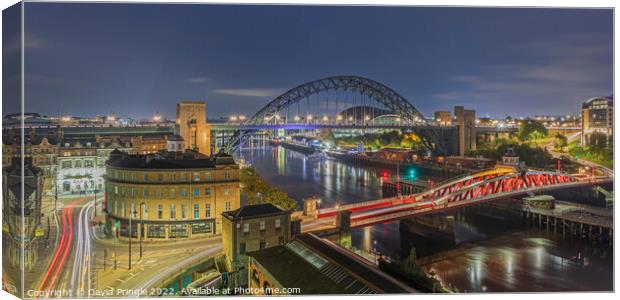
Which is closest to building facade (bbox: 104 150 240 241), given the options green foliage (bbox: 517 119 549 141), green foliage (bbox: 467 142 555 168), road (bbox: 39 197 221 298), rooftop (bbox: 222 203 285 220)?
road (bbox: 39 197 221 298)

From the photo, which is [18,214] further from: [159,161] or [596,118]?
[596,118]

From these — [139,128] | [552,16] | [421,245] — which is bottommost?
[421,245]

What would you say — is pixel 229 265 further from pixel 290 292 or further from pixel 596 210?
pixel 596 210

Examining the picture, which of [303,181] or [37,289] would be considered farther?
[303,181]

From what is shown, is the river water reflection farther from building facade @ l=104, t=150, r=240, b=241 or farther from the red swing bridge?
building facade @ l=104, t=150, r=240, b=241

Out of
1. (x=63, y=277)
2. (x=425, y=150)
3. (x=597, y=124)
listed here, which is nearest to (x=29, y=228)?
(x=63, y=277)

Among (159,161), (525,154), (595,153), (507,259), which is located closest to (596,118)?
(595,153)

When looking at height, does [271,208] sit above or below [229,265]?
above

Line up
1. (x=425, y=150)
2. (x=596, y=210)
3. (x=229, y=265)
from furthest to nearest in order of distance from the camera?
(x=425, y=150), (x=596, y=210), (x=229, y=265)
